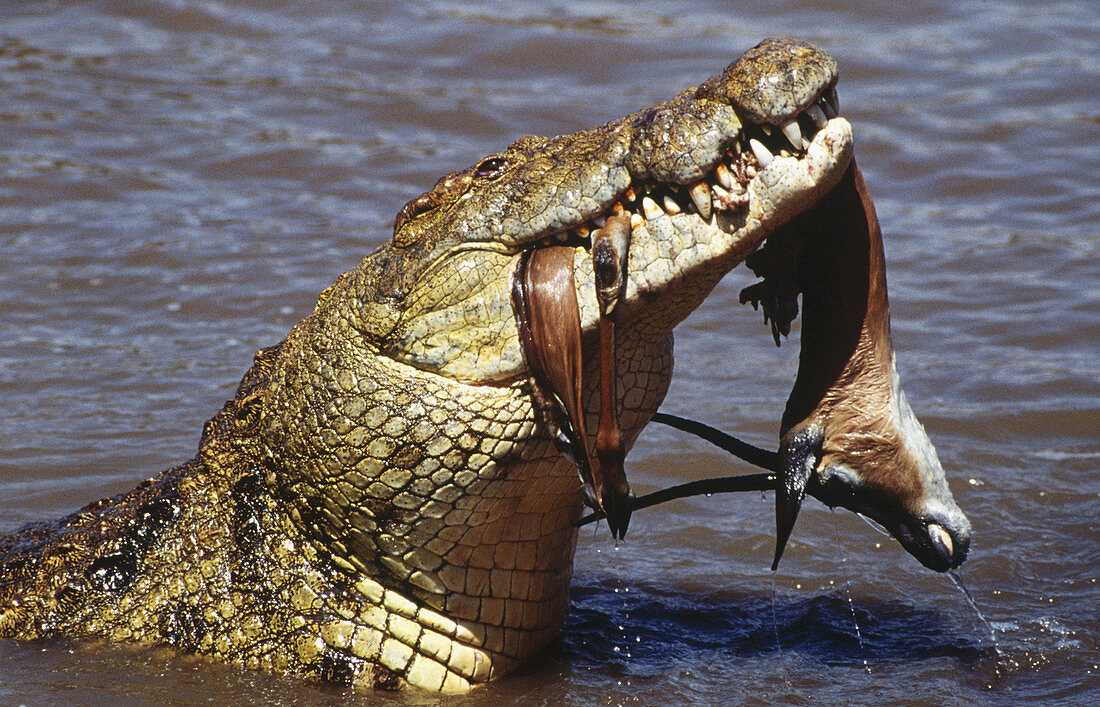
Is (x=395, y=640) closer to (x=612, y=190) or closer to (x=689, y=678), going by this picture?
(x=689, y=678)

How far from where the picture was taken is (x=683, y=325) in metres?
6.41

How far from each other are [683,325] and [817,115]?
154 inches

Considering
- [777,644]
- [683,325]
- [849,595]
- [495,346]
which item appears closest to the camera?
[495,346]

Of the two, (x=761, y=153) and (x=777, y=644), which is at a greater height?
(x=761, y=153)

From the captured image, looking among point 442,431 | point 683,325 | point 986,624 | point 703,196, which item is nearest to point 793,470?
point 703,196

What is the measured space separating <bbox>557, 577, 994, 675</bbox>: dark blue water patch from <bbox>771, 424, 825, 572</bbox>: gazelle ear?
864 mm

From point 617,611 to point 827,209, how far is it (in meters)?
1.59

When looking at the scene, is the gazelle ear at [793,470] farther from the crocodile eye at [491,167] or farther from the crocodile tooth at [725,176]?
the crocodile eye at [491,167]

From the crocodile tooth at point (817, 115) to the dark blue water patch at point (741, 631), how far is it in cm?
166

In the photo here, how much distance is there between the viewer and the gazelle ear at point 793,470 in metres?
2.78

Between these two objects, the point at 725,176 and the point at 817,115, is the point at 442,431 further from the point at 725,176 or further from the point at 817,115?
the point at 817,115

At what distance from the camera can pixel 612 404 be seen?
9.02 ft

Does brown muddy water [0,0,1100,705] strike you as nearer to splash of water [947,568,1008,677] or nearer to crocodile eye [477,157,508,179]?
splash of water [947,568,1008,677]

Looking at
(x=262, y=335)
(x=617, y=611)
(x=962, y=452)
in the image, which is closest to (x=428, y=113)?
(x=262, y=335)
